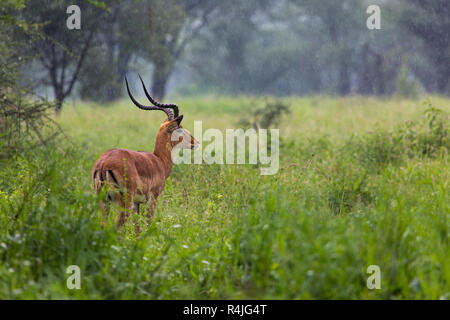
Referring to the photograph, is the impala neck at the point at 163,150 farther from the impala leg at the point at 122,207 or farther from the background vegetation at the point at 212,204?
the impala leg at the point at 122,207

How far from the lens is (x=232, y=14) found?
124 ft

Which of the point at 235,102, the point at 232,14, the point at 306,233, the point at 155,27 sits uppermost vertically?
the point at 232,14

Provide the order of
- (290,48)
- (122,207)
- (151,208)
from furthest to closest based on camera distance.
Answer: (290,48) < (151,208) < (122,207)

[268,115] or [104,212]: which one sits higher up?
[268,115]

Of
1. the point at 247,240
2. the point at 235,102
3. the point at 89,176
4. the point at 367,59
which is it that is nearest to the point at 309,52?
the point at 367,59

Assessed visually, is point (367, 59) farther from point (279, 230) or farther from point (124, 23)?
point (279, 230)

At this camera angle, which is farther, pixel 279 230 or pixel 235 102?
pixel 235 102

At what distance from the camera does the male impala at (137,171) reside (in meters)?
4.78

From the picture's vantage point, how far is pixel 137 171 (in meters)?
5.12

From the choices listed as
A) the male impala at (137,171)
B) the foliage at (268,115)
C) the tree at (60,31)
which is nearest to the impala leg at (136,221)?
the male impala at (137,171)

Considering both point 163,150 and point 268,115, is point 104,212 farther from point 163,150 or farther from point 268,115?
point 268,115

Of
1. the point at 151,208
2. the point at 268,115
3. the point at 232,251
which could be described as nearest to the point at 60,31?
the point at 268,115
